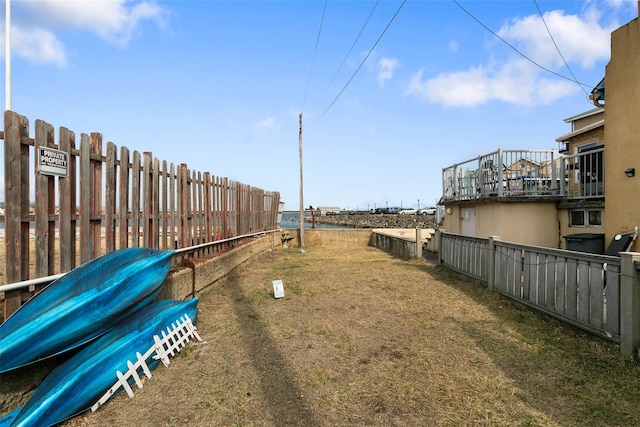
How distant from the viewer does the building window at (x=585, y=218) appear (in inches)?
355

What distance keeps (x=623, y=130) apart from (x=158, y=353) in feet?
27.8

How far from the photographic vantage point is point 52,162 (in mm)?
3855

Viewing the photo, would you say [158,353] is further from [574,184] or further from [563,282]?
[574,184]

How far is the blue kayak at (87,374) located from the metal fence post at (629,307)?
5290 millimetres

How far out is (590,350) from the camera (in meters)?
4.41

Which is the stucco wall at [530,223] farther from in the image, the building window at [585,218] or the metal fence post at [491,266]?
the metal fence post at [491,266]

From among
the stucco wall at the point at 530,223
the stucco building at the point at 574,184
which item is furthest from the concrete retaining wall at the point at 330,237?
the stucco wall at the point at 530,223

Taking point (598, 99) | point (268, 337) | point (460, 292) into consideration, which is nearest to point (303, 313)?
point (268, 337)

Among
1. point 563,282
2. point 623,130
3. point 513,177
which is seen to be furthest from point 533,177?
point 563,282

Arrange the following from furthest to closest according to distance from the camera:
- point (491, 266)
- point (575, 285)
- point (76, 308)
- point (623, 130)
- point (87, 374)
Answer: point (491, 266) → point (623, 130) → point (575, 285) → point (76, 308) → point (87, 374)

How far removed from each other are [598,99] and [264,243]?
39.5 feet

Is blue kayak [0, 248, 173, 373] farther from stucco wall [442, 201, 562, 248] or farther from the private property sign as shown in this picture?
stucco wall [442, 201, 562, 248]

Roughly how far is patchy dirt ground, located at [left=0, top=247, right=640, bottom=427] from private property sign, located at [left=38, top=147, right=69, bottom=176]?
1931 mm

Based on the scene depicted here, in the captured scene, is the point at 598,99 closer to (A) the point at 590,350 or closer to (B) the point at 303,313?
(A) the point at 590,350
